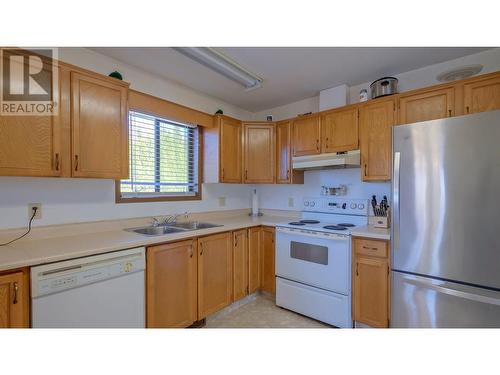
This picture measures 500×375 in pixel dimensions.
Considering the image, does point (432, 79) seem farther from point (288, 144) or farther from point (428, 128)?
point (288, 144)

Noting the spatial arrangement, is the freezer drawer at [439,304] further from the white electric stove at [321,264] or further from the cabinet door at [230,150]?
the cabinet door at [230,150]

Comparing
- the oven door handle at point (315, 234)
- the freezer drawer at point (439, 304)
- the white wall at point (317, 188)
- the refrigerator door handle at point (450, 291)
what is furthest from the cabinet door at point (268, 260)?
the refrigerator door handle at point (450, 291)

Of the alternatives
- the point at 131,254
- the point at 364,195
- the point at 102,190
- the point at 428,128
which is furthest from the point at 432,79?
the point at 102,190

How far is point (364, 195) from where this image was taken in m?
2.61

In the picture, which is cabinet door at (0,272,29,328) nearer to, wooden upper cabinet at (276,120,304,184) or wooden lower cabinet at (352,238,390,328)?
wooden lower cabinet at (352,238,390,328)

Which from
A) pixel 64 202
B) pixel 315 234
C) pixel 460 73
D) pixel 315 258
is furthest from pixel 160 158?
pixel 460 73

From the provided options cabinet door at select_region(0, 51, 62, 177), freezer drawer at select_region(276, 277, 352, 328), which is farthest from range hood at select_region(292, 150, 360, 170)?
cabinet door at select_region(0, 51, 62, 177)

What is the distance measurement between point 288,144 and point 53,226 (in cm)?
247

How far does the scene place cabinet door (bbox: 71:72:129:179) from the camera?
166 centimetres

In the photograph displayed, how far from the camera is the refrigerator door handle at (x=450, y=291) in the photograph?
140cm

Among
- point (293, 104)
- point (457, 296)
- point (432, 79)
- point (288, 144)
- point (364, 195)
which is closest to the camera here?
point (457, 296)

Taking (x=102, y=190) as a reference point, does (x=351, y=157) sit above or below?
above

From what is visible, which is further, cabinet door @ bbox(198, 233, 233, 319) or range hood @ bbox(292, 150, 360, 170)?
range hood @ bbox(292, 150, 360, 170)

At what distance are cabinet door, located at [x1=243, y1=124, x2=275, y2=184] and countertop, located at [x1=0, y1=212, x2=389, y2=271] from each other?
943 mm
